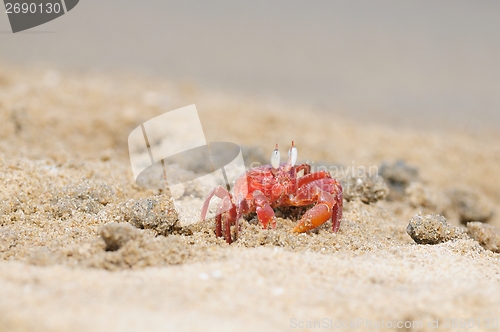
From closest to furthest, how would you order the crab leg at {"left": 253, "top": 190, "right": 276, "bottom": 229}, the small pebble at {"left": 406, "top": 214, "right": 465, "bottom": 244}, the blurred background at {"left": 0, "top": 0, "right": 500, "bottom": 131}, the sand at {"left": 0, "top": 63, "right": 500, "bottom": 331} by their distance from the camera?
the sand at {"left": 0, "top": 63, "right": 500, "bottom": 331} < the crab leg at {"left": 253, "top": 190, "right": 276, "bottom": 229} < the small pebble at {"left": 406, "top": 214, "right": 465, "bottom": 244} < the blurred background at {"left": 0, "top": 0, "right": 500, "bottom": 131}

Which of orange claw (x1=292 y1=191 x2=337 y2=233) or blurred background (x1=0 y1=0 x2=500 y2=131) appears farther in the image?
blurred background (x1=0 y1=0 x2=500 y2=131)

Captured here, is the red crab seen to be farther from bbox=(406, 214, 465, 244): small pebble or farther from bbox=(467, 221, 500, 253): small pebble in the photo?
bbox=(467, 221, 500, 253): small pebble

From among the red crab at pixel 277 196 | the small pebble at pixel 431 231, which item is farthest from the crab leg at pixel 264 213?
the small pebble at pixel 431 231

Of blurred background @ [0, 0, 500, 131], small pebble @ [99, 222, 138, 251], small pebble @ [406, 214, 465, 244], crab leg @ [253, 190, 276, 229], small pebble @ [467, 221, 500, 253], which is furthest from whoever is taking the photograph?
blurred background @ [0, 0, 500, 131]

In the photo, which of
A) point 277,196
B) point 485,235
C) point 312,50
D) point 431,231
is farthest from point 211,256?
point 312,50

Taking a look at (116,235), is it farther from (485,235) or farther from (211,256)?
(485,235)

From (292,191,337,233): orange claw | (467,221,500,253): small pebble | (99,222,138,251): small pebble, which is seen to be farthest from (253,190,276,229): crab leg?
(467,221,500,253): small pebble
